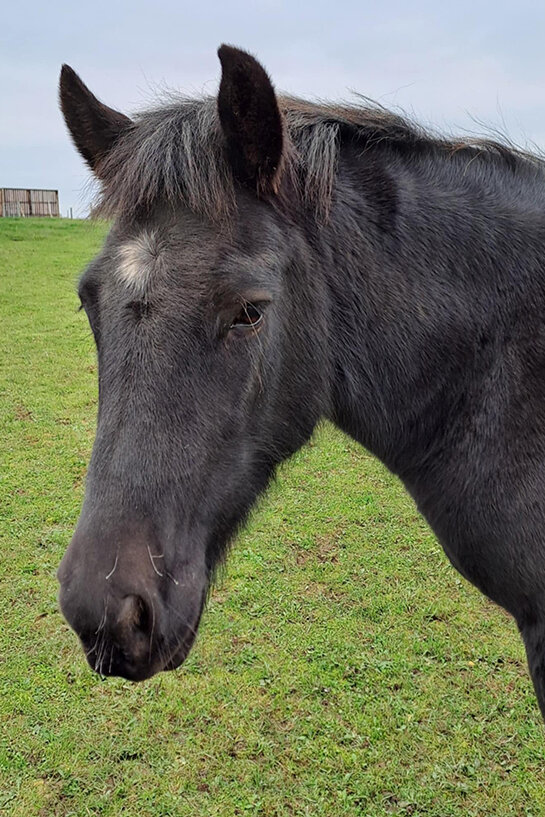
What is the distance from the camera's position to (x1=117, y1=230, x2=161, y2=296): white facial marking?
71.2 inches

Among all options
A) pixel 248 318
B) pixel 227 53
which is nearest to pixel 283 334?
pixel 248 318

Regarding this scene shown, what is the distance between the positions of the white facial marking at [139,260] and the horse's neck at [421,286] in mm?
705

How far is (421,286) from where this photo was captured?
91.3 inches

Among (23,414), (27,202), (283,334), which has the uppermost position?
(283,334)

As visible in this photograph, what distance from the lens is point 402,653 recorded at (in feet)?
13.8

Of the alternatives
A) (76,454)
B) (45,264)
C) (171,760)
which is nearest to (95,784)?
(171,760)

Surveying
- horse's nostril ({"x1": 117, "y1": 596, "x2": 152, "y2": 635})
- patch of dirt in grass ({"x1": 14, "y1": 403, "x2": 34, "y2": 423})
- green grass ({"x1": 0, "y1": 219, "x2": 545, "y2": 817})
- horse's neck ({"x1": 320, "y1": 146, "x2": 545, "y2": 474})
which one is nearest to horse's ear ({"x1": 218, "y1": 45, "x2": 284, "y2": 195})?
horse's neck ({"x1": 320, "y1": 146, "x2": 545, "y2": 474})

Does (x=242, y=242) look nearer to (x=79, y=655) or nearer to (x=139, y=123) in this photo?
(x=139, y=123)

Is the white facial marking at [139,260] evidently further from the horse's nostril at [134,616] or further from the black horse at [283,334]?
the horse's nostril at [134,616]

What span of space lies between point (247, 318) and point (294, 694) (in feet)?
9.63

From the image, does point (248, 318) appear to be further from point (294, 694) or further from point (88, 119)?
point (294, 694)

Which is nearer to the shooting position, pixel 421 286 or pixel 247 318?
pixel 247 318

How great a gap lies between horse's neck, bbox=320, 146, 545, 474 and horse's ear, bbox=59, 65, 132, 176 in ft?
2.97

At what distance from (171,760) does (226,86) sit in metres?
3.40
